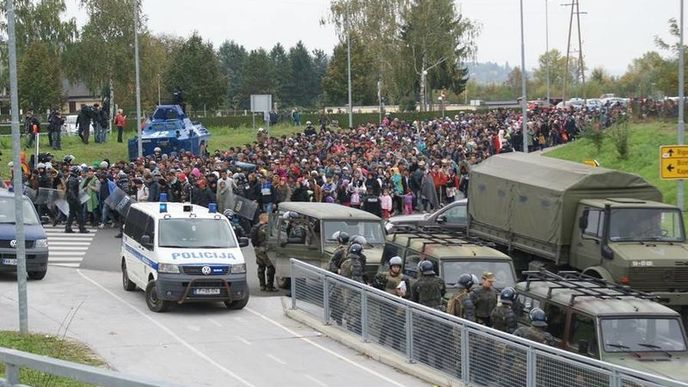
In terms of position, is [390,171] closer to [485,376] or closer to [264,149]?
[264,149]

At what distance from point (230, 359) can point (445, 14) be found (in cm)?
7684

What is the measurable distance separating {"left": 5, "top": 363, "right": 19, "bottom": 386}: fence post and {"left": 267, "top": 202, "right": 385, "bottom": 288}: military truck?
13.1 meters

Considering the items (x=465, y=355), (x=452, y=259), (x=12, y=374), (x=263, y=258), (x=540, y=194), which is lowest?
(x=465, y=355)

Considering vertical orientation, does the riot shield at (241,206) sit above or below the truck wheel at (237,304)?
above

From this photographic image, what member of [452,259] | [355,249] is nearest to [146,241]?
[355,249]

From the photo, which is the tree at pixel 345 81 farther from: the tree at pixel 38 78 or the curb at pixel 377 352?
the curb at pixel 377 352

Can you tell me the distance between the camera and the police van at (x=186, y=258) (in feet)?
67.4

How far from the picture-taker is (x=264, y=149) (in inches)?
1690

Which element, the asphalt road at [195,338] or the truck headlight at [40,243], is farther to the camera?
the truck headlight at [40,243]

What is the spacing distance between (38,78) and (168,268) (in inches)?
2198

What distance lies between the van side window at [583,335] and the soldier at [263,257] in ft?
32.2

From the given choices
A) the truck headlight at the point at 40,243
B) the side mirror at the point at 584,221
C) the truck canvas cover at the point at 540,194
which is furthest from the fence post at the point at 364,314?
the truck headlight at the point at 40,243

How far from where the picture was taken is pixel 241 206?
3122 cm

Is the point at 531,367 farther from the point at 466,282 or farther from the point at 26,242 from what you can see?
the point at 26,242
